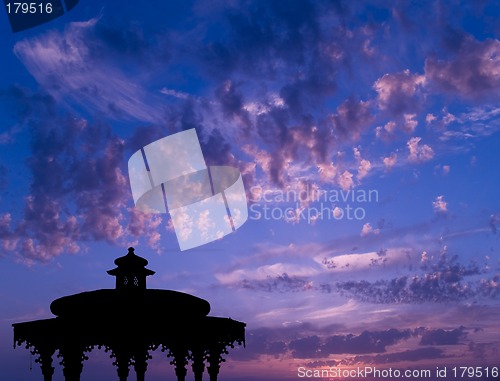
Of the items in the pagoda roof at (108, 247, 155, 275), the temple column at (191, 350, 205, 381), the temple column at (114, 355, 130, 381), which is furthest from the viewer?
the temple column at (191, 350, 205, 381)

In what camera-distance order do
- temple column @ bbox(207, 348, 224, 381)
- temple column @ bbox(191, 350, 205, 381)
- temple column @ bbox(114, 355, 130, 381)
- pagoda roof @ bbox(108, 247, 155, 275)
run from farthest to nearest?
1. temple column @ bbox(207, 348, 224, 381)
2. temple column @ bbox(191, 350, 205, 381)
3. pagoda roof @ bbox(108, 247, 155, 275)
4. temple column @ bbox(114, 355, 130, 381)

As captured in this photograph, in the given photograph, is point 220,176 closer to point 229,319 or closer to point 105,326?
point 229,319

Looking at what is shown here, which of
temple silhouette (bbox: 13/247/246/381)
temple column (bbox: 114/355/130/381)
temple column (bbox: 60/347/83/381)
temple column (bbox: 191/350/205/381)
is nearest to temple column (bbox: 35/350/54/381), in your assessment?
temple silhouette (bbox: 13/247/246/381)

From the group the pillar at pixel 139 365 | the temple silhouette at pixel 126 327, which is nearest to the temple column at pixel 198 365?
the temple silhouette at pixel 126 327

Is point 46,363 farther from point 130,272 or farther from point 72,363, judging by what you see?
point 130,272

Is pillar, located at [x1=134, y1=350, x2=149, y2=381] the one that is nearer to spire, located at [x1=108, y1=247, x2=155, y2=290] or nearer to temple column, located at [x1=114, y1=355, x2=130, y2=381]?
temple column, located at [x1=114, y1=355, x2=130, y2=381]

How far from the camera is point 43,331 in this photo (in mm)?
20578

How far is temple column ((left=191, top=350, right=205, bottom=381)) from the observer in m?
21.4

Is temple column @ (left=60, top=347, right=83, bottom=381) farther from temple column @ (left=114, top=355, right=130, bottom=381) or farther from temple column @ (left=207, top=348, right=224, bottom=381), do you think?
temple column @ (left=207, top=348, right=224, bottom=381)

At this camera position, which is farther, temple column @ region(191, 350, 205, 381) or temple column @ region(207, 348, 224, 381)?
temple column @ region(207, 348, 224, 381)

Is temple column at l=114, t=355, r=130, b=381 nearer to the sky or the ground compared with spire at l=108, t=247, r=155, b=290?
nearer to the ground

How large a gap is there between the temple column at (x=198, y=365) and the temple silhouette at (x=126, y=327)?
0.04 metres

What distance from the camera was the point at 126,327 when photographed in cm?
1888

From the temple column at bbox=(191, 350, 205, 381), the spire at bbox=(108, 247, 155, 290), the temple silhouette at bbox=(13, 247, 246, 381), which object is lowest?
the temple column at bbox=(191, 350, 205, 381)
